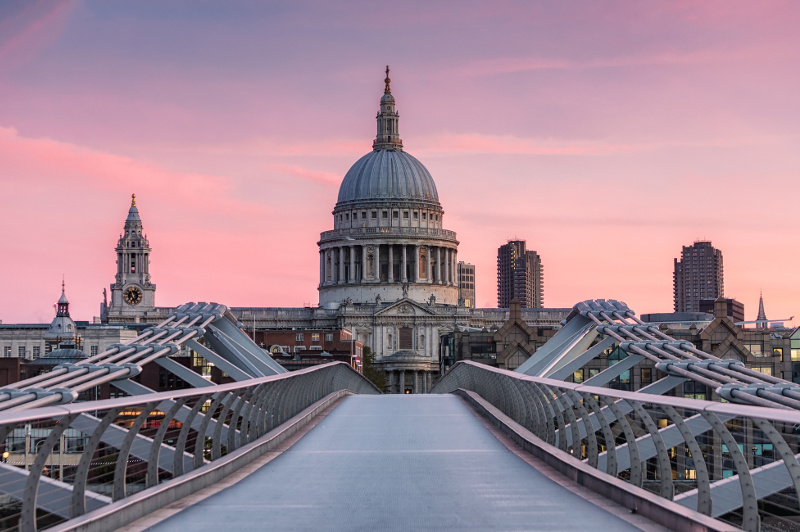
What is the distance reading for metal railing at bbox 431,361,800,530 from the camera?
984 cm

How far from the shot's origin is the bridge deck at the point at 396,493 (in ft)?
40.5

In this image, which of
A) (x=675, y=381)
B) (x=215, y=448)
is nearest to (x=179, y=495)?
(x=215, y=448)

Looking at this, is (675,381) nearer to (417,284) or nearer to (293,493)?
(293,493)

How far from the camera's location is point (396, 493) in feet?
47.4

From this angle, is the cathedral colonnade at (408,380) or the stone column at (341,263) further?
the stone column at (341,263)

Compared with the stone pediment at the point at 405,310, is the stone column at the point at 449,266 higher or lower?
higher

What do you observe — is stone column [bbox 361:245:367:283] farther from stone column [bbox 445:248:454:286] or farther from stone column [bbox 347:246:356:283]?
stone column [bbox 445:248:454:286]

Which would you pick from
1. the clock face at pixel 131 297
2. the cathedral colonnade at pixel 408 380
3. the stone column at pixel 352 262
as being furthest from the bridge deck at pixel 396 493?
the stone column at pixel 352 262

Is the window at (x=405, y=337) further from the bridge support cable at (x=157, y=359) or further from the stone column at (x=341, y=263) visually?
the bridge support cable at (x=157, y=359)

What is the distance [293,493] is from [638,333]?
10859 millimetres

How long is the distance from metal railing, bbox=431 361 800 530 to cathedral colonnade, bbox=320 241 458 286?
16854cm

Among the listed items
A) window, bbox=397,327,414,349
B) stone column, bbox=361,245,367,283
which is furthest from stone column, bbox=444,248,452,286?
window, bbox=397,327,414,349

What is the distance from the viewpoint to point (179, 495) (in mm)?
13977

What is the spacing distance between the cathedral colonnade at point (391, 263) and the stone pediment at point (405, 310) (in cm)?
1042
